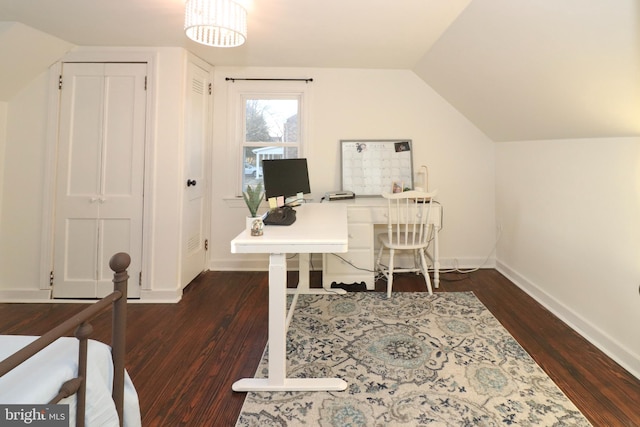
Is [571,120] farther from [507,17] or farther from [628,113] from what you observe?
[507,17]

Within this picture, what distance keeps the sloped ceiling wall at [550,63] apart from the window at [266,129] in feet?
4.69

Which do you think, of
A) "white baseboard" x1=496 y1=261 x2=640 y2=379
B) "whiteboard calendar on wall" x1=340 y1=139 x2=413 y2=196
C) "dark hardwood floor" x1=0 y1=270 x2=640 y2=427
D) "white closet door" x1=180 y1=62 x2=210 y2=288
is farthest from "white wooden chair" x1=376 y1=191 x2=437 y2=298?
"white closet door" x1=180 y1=62 x2=210 y2=288

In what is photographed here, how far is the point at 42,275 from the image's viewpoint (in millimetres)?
2645

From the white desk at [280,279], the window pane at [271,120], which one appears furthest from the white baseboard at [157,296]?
the window pane at [271,120]

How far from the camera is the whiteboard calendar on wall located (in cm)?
336

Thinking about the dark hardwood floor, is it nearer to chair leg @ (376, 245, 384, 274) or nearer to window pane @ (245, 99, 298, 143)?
chair leg @ (376, 245, 384, 274)

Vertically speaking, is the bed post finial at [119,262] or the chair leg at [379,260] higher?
the bed post finial at [119,262]

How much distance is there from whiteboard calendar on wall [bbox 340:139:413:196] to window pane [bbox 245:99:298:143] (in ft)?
1.94

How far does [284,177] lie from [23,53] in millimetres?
2181

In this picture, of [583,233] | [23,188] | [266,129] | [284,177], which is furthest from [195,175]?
[583,233]

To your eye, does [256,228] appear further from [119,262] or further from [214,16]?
[214,16]

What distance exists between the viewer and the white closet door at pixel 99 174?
263 centimetres
